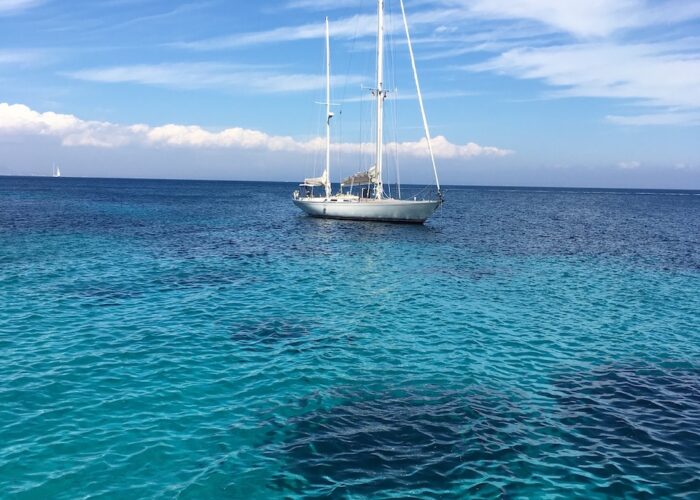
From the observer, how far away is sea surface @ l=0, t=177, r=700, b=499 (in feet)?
35.7

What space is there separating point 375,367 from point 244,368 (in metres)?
4.52

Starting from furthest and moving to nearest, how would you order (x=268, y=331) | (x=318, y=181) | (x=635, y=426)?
(x=318, y=181), (x=268, y=331), (x=635, y=426)

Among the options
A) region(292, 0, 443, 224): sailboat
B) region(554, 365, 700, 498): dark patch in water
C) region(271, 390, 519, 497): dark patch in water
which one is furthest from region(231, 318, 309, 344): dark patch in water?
region(292, 0, 443, 224): sailboat

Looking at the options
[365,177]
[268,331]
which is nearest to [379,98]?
[365,177]

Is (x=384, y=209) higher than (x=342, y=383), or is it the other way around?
(x=384, y=209)

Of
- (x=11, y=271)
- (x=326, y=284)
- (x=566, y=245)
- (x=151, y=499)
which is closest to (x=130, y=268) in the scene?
(x=11, y=271)

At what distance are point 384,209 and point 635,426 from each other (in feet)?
160

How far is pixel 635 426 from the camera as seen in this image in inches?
527

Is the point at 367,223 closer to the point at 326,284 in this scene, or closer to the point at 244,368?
the point at 326,284

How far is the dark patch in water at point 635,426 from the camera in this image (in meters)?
11.1

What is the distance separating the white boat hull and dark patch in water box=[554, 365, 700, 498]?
143 ft

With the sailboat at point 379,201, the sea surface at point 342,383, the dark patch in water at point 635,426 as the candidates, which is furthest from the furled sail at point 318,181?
the dark patch in water at point 635,426

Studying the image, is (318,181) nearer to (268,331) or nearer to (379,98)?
(379,98)

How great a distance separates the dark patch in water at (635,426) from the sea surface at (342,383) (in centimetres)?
7
